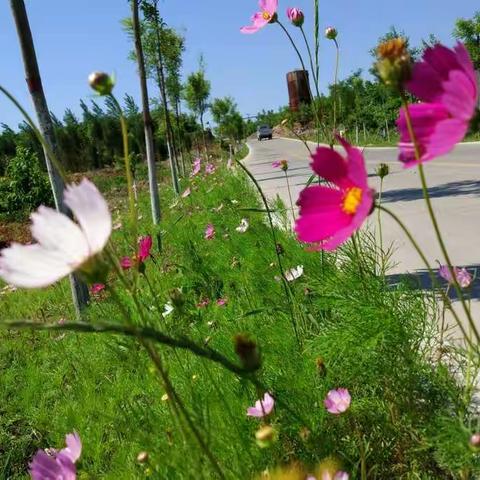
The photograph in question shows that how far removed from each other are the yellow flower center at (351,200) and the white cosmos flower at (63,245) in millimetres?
Answer: 220

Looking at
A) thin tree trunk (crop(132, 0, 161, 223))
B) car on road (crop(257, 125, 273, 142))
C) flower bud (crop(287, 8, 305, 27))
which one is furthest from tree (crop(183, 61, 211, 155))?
car on road (crop(257, 125, 273, 142))

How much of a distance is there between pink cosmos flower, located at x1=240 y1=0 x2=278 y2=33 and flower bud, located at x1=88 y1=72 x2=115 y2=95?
98 cm

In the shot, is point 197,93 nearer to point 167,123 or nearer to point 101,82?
point 167,123

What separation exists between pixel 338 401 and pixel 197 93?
1749 cm

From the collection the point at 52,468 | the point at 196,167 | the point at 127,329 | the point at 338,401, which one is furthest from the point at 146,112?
the point at 127,329

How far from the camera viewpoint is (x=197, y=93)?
18.0 m

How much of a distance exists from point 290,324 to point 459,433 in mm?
984

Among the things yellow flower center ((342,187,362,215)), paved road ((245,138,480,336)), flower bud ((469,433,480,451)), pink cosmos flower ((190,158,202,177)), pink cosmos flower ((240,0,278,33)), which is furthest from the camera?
pink cosmos flower ((190,158,202,177))

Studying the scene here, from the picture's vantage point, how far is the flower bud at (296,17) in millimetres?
1694

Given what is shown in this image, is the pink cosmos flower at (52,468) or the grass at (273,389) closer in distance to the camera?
the pink cosmos flower at (52,468)

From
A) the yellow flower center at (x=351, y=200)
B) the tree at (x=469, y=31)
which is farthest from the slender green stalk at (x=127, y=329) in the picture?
the tree at (x=469, y=31)

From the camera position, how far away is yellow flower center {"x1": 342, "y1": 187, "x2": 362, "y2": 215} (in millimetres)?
531

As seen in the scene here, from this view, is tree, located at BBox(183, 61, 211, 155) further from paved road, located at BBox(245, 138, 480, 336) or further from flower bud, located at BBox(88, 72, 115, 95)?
flower bud, located at BBox(88, 72, 115, 95)

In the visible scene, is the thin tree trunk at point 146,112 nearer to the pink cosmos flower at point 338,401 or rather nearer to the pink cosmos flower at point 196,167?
the pink cosmos flower at point 196,167
